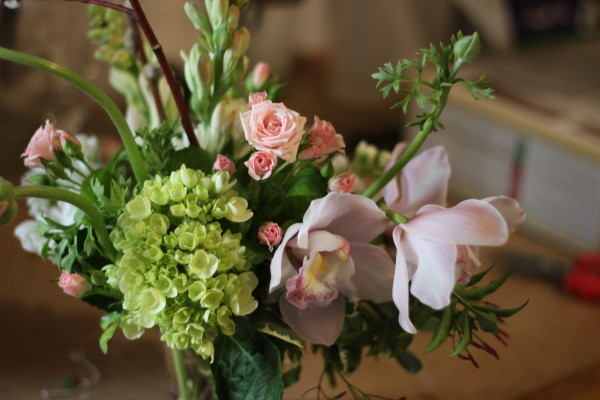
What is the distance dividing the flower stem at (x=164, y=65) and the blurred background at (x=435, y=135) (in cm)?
37

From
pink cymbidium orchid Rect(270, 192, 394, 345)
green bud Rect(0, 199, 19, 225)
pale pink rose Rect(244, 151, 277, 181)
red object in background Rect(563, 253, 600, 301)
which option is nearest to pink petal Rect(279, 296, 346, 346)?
pink cymbidium orchid Rect(270, 192, 394, 345)

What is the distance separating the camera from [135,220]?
1.84ft

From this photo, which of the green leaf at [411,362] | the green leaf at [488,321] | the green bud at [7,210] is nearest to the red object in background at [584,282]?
the green leaf at [411,362]

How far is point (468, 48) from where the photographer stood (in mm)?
538

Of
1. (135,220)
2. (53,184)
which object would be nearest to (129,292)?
(135,220)

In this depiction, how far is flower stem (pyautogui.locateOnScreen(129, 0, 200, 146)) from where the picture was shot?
56 centimetres

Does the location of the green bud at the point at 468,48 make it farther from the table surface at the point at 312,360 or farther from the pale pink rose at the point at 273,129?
the table surface at the point at 312,360

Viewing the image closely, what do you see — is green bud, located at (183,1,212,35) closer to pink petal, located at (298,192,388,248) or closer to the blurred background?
pink petal, located at (298,192,388,248)

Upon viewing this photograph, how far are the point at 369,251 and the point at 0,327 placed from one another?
58 cm

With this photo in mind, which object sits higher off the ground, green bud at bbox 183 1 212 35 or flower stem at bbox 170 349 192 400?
green bud at bbox 183 1 212 35

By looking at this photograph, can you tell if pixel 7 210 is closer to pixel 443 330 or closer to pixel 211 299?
pixel 211 299

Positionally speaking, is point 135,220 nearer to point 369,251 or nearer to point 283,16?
point 369,251

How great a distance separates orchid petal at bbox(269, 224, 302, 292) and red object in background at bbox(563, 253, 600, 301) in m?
0.70

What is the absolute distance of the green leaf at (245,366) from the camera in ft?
1.97
